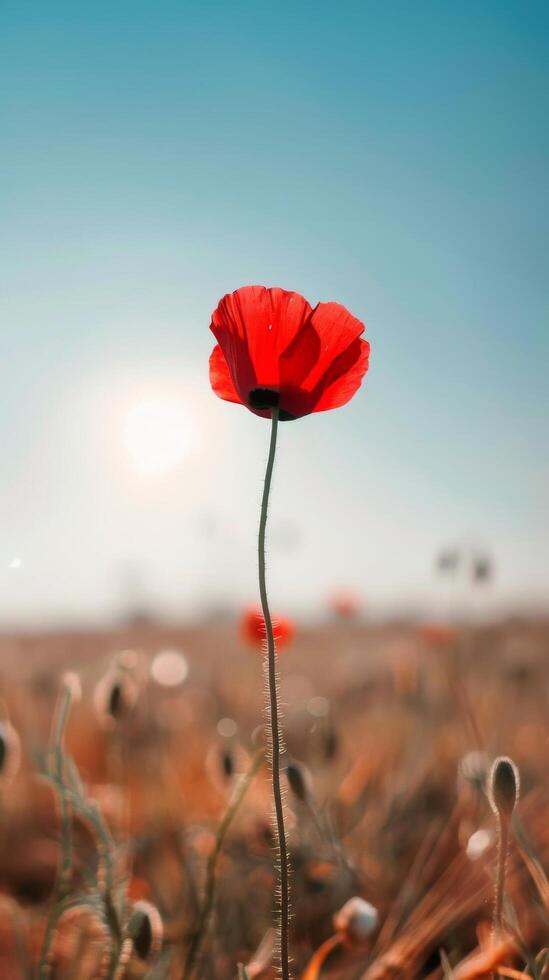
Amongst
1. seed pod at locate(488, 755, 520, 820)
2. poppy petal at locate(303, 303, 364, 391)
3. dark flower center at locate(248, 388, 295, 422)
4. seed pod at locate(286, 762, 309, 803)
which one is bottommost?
seed pod at locate(286, 762, 309, 803)

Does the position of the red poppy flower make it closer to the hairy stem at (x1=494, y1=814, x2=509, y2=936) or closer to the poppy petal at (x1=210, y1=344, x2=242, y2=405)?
the poppy petal at (x1=210, y1=344, x2=242, y2=405)

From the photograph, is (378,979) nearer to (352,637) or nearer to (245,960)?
(245,960)

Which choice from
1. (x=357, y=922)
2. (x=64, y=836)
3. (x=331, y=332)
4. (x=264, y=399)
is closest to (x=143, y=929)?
(x=64, y=836)

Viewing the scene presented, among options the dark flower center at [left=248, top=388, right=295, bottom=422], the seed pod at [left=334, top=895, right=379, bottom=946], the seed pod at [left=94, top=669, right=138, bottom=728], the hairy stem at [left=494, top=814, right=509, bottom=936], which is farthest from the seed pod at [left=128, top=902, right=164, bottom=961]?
the dark flower center at [left=248, top=388, right=295, bottom=422]

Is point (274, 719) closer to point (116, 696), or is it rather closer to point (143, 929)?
point (143, 929)

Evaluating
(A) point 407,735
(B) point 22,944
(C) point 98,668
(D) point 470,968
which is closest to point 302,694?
(C) point 98,668

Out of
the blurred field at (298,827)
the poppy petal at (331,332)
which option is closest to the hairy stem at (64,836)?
the blurred field at (298,827)
